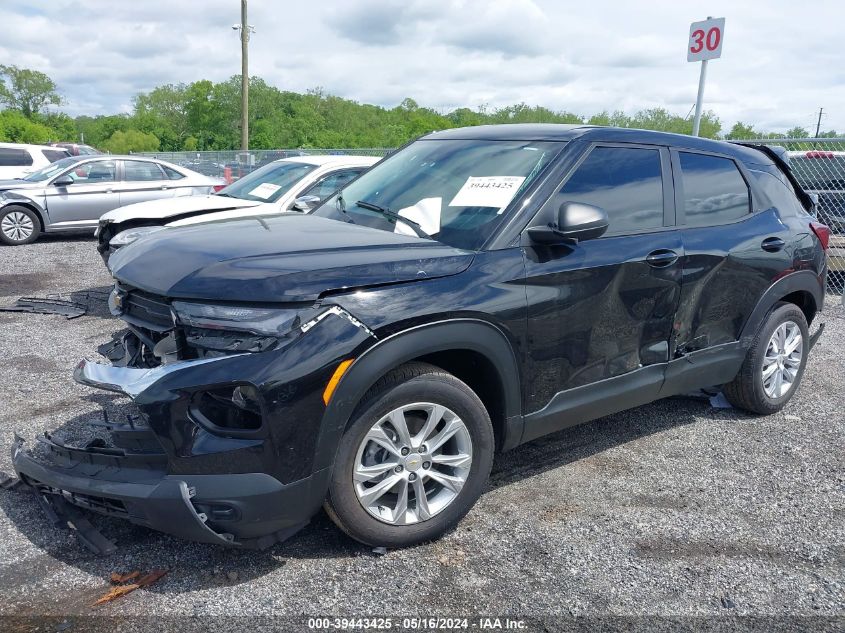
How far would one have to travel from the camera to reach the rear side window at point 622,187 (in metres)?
3.79

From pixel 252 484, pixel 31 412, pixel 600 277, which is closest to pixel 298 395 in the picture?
pixel 252 484

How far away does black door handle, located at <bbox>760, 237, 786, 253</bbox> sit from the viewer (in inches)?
183

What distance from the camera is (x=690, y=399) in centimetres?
550

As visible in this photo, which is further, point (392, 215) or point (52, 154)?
point (52, 154)

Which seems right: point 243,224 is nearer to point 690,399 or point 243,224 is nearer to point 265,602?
point 265,602

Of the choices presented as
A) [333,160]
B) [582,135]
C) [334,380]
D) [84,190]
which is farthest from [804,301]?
[84,190]

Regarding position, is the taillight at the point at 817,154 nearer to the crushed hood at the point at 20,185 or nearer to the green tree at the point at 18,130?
the crushed hood at the point at 20,185

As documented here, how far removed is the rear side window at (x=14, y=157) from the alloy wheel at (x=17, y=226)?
4.50 meters

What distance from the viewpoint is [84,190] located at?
12.8 meters

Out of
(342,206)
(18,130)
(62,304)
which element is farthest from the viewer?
(18,130)

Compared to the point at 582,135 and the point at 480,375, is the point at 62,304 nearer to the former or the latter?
the point at 480,375

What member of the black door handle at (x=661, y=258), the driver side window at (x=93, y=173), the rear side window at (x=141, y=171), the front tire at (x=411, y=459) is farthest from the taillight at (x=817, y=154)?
the driver side window at (x=93, y=173)

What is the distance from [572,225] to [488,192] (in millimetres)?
524

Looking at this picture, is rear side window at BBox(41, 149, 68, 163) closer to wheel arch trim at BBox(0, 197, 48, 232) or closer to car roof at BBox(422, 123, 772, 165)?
wheel arch trim at BBox(0, 197, 48, 232)
